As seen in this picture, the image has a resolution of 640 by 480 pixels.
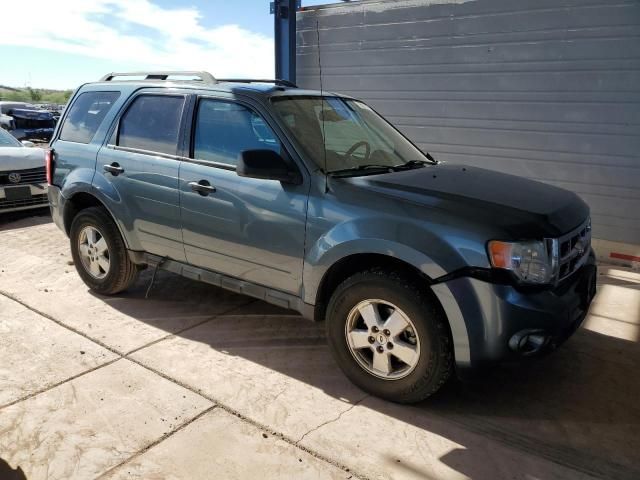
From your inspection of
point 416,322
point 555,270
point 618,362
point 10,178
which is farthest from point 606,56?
point 10,178

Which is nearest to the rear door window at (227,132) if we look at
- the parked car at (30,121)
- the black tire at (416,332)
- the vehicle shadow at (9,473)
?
the black tire at (416,332)

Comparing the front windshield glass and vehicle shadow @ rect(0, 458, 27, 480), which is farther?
the front windshield glass

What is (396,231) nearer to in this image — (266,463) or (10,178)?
(266,463)

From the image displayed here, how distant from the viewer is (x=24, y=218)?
8211 mm

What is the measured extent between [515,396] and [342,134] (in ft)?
7.03

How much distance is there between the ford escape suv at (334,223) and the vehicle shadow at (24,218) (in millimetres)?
3494

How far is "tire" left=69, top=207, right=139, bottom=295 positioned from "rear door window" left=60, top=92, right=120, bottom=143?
688mm

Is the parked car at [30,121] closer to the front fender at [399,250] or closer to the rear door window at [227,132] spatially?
the rear door window at [227,132]

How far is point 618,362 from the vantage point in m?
3.84

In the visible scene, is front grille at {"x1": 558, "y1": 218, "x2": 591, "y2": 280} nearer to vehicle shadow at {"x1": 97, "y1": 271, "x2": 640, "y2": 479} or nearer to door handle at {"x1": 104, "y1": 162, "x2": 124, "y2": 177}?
A: vehicle shadow at {"x1": 97, "y1": 271, "x2": 640, "y2": 479}

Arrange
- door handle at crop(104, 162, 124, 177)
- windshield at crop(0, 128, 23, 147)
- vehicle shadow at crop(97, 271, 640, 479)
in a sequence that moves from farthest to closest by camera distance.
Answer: windshield at crop(0, 128, 23, 147), door handle at crop(104, 162, 124, 177), vehicle shadow at crop(97, 271, 640, 479)

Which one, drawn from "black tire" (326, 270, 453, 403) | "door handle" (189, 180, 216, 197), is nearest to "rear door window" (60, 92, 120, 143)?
"door handle" (189, 180, 216, 197)

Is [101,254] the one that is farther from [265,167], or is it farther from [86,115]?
[265,167]

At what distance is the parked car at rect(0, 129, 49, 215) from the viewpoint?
771 centimetres
